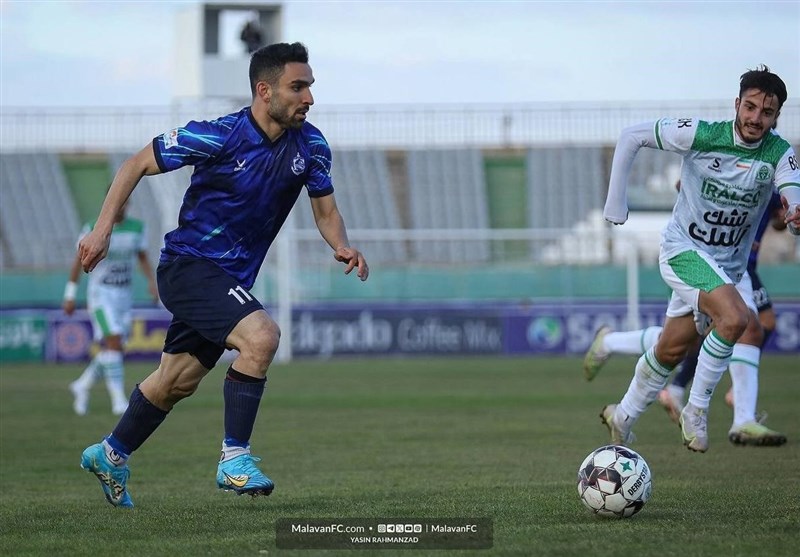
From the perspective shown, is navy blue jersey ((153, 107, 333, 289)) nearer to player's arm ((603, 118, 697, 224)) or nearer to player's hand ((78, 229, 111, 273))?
player's hand ((78, 229, 111, 273))

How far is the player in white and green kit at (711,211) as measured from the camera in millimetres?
8164

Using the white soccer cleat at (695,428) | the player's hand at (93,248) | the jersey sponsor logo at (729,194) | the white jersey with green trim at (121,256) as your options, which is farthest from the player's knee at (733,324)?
the white jersey with green trim at (121,256)

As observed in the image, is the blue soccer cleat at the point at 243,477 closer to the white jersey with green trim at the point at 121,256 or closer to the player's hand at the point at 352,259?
the player's hand at the point at 352,259

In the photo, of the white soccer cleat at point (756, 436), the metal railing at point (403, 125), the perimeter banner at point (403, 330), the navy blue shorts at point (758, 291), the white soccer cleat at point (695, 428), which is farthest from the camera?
the metal railing at point (403, 125)

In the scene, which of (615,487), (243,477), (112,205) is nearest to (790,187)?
(615,487)

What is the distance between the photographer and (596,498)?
643 centimetres

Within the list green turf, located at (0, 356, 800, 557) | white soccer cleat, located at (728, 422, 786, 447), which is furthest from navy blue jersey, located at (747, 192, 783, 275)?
green turf, located at (0, 356, 800, 557)

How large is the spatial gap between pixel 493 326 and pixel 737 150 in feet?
73.1

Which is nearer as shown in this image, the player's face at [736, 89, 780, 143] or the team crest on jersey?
the team crest on jersey

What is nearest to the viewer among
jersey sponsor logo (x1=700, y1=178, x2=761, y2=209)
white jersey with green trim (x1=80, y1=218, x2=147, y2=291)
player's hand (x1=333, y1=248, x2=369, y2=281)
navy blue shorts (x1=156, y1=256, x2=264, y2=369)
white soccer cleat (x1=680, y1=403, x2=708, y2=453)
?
navy blue shorts (x1=156, y1=256, x2=264, y2=369)

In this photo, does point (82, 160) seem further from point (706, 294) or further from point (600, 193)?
point (706, 294)

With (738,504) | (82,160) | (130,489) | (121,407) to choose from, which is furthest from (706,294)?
(82,160)

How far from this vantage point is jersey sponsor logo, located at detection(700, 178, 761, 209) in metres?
8.42

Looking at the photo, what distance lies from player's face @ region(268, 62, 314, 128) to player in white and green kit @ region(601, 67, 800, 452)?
2375mm
